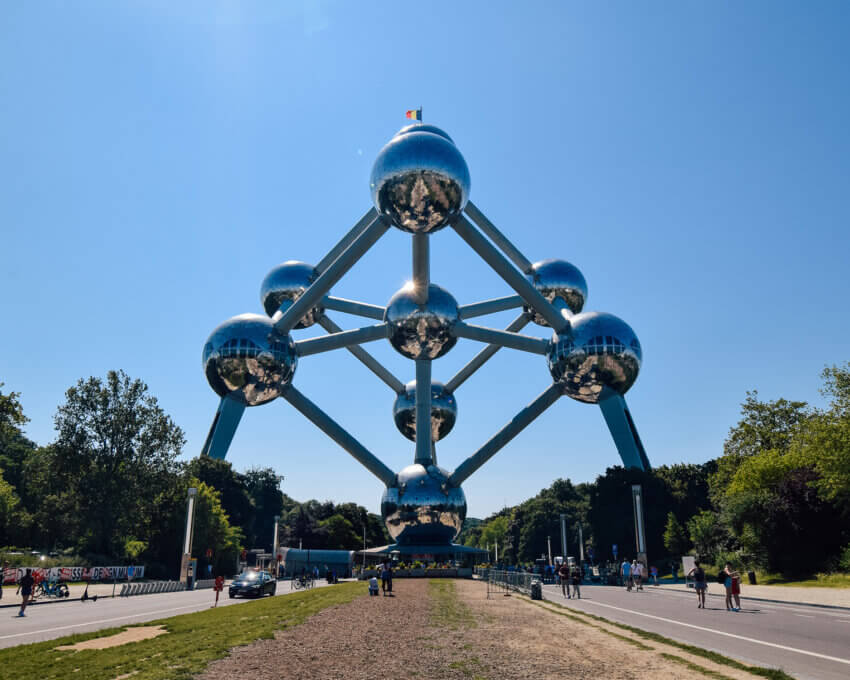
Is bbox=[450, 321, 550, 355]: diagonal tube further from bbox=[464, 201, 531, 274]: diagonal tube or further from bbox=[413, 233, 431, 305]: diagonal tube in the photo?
bbox=[464, 201, 531, 274]: diagonal tube

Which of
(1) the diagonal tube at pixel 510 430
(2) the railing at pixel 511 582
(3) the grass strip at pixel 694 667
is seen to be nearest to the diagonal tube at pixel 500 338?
(1) the diagonal tube at pixel 510 430

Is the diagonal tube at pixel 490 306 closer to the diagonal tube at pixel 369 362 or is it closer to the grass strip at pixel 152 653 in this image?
the diagonal tube at pixel 369 362

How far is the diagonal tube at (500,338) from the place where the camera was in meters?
30.7

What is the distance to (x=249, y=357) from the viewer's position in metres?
27.9

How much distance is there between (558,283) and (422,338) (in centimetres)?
1009

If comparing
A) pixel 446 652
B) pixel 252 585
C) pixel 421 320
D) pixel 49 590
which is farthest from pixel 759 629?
pixel 49 590

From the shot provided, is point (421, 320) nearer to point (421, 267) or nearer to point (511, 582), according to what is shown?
point (421, 267)

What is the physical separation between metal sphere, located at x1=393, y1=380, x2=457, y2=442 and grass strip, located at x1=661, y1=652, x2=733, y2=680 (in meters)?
28.0

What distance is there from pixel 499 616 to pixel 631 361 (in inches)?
688

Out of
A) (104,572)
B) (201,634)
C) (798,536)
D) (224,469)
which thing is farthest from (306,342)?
(224,469)

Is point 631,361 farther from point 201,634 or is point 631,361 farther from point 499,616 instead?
point 201,634

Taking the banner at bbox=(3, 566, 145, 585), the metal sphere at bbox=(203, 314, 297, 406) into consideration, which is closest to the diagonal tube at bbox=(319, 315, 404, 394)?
the metal sphere at bbox=(203, 314, 297, 406)

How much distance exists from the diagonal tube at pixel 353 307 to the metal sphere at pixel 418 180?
33.8 feet

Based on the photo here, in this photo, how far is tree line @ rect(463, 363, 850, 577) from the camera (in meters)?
27.8
